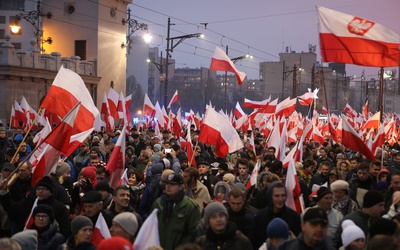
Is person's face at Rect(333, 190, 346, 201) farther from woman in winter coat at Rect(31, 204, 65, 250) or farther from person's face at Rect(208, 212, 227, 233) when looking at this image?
woman in winter coat at Rect(31, 204, 65, 250)

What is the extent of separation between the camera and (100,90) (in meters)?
47.4

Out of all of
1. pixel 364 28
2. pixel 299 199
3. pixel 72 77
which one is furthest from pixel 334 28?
pixel 72 77

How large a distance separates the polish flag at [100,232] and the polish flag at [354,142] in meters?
6.69

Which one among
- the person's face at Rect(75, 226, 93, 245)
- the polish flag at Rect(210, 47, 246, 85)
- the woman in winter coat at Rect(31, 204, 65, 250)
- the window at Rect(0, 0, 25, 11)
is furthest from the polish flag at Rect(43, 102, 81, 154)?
the window at Rect(0, 0, 25, 11)

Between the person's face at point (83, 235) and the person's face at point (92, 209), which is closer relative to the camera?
the person's face at point (83, 235)

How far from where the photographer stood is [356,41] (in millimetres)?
11305

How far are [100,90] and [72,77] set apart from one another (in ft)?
116

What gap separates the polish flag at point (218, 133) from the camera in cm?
1481

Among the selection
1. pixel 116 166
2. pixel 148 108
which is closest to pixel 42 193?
pixel 116 166

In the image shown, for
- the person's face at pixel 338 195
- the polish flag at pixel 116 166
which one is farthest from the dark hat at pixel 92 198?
the person's face at pixel 338 195

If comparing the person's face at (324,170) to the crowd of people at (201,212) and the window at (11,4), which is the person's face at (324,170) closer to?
the crowd of people at (201,212)

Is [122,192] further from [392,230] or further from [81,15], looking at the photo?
[81,15]

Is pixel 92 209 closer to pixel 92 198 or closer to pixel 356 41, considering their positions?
pixel 92 198

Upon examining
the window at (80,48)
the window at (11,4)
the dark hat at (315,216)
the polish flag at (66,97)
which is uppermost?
the window at (11,4)
